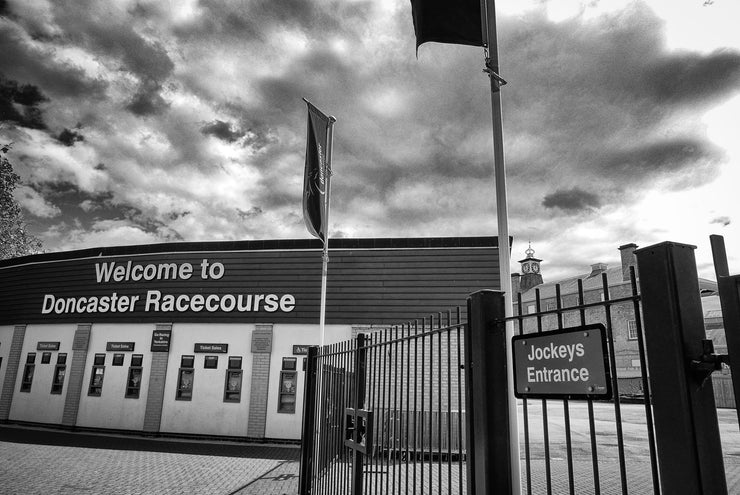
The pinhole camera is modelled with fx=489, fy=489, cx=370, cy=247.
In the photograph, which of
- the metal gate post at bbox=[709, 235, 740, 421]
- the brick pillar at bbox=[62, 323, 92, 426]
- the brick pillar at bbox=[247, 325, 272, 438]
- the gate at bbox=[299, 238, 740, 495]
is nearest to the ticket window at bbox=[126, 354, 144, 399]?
the brick pillar at bbox=[62, 323, 92, 426]

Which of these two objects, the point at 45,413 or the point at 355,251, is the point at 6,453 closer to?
the point at 45,413

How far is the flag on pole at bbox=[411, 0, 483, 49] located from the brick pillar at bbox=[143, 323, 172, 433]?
15.2m

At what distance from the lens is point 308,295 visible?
1636 centimetres

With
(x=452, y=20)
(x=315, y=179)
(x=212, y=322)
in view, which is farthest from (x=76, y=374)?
(x=452, y=20)

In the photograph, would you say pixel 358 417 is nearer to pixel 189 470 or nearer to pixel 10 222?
pixel 189 470

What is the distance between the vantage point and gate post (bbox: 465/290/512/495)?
2.80m

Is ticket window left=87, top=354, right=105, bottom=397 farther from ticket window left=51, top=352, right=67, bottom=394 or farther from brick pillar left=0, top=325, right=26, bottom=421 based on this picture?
brick pillar left=0, top=325, right=26, bottom=421

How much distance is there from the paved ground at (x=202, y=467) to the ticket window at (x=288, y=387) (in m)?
1.18

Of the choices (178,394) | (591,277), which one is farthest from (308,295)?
(591,277)

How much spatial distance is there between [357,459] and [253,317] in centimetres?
1256

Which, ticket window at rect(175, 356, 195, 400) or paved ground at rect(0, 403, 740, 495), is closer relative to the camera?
paved ground at rect(0, 403, 740, 495)

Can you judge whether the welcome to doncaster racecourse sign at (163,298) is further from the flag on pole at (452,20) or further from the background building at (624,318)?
the background building at (624,318)

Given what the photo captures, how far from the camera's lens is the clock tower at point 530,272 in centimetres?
6706

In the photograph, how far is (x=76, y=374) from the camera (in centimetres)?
1819
